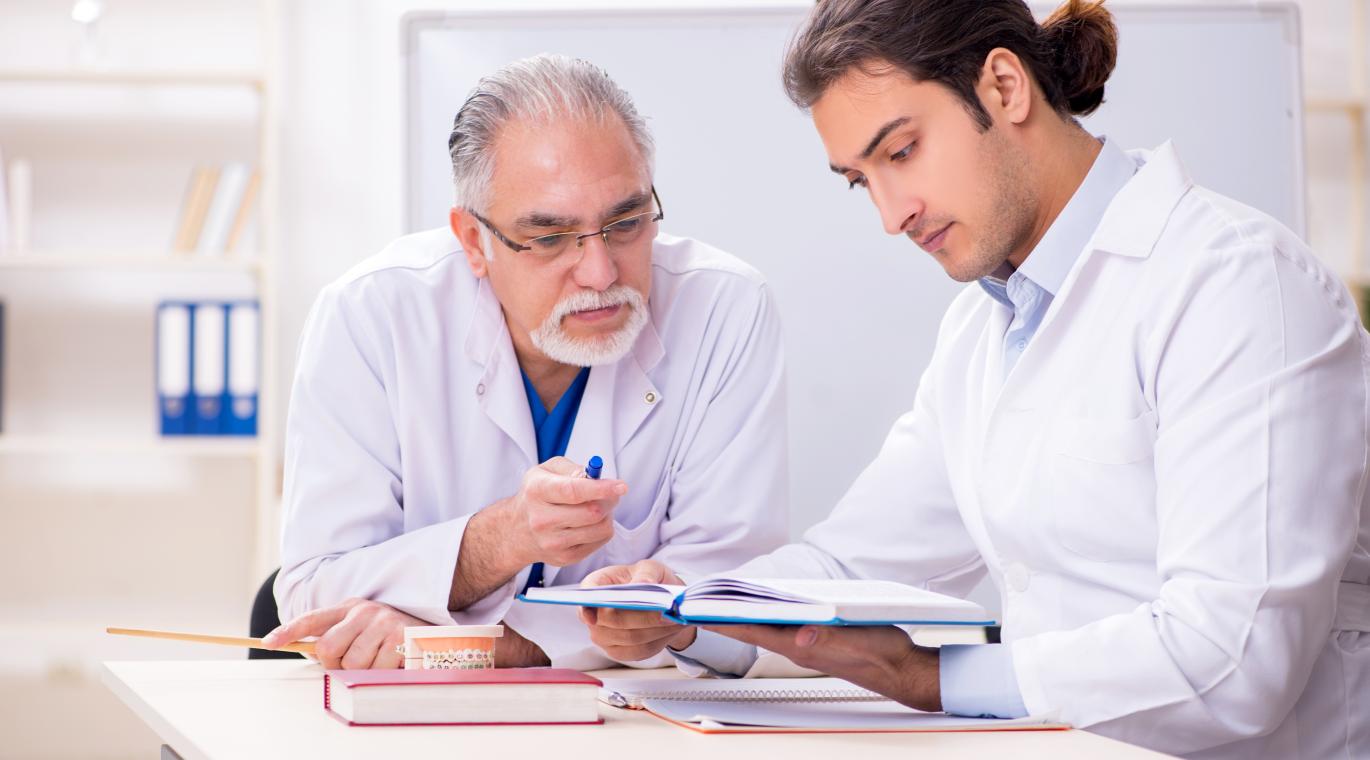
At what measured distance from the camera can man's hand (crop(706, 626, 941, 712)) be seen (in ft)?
3.89

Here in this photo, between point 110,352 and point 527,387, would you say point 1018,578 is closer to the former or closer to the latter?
point 527,387

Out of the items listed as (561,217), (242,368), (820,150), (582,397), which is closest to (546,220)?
(561,217)

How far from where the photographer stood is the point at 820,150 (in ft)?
9.74

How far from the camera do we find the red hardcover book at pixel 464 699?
115cm

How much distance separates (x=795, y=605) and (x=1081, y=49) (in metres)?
0.83

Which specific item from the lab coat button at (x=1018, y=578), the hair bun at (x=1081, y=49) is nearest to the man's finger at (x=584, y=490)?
the lab coat button at (x=1018, y=578)

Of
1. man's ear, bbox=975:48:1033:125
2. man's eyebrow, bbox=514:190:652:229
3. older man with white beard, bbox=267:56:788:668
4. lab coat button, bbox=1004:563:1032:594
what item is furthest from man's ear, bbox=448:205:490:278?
lab coat button, bbox=1004:563:1032:594

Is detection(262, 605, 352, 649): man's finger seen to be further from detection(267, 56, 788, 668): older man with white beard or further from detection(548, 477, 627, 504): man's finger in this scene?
detection(548, 477, 627, 504): man's finger

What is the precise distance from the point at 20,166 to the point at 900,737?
3047mm

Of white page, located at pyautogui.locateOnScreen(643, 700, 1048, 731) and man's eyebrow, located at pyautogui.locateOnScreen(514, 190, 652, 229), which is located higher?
man's eyebrow, located at pyautogui.locateOnScreen(514, 190, 652, 229)

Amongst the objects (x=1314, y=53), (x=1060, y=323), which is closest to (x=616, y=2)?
(x=1314, y=53)

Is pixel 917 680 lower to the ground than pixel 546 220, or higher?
lower

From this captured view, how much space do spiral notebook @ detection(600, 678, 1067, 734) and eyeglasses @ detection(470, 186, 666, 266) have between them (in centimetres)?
58

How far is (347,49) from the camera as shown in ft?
12.3
